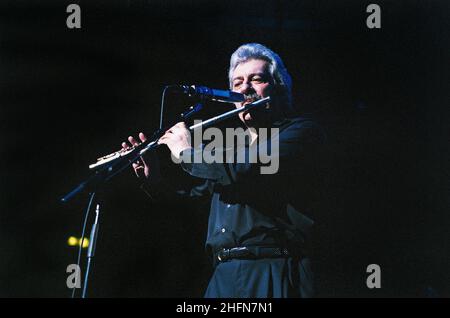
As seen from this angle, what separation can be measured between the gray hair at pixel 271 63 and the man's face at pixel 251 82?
0.10ft

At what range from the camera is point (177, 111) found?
103 inches

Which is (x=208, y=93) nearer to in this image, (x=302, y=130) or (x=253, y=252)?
(x=302, y=130)

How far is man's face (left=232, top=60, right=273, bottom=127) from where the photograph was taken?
8.14 ft

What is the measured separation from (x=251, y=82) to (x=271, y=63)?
0.16 metres

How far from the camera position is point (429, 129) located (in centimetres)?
277

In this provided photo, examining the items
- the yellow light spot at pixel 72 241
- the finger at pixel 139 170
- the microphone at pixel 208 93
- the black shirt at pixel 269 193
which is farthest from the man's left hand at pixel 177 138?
the yellow light spot at pixel 72 241

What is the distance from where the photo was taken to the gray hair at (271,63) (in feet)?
8.39

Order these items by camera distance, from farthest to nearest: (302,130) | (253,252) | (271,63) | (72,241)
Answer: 1. (72,241)
2. (271,63)
3. (302,130)
4. (253,252)

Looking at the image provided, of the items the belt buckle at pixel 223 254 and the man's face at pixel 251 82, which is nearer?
the belt buckle at pixel 223 254

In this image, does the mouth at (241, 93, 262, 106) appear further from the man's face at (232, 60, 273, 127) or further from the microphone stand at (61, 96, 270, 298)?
the microphone stand at (61, 96, 270, 298)

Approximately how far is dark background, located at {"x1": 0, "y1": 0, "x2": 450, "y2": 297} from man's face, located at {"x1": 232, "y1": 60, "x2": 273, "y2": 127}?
0.48 feet

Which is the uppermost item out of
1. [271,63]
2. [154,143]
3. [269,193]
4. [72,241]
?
[271,63]

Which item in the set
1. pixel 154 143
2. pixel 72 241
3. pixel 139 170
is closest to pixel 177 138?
pixel 154 143

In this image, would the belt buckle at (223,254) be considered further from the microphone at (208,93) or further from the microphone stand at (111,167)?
the microphone at (208,93)
